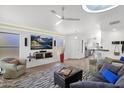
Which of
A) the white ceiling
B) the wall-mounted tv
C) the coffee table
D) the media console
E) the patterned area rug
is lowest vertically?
the patterned area rug

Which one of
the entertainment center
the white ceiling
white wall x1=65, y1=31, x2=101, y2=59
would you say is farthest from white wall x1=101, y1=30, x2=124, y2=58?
the entertainment center

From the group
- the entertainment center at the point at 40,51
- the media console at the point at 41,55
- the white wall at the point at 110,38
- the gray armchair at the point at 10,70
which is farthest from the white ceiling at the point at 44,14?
the white wall at the point at 110,38

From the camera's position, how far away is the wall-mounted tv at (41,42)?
643 cm

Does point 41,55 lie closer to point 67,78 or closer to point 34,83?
point 34,83

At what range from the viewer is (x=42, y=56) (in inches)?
263

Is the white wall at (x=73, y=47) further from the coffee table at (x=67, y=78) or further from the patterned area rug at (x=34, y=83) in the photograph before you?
the coffee table at (x=67, y=78)

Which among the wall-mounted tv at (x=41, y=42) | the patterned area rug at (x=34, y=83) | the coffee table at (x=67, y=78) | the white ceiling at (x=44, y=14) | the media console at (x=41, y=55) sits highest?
the white ceiling at (x=44, y=14)

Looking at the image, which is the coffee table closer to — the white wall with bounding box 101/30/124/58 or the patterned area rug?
the patterned area rug

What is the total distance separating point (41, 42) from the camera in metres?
6.89

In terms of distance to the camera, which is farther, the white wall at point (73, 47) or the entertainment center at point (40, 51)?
the white wall at point (73, 47)

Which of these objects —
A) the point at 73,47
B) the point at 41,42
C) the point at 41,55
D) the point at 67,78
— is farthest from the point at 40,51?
the point at 67,78

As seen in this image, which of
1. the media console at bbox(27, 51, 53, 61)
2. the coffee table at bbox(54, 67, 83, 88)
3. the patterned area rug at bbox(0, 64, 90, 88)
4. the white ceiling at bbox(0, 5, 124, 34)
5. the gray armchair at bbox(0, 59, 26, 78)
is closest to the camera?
the coffee table at bbox(54, 67, 83, 88)

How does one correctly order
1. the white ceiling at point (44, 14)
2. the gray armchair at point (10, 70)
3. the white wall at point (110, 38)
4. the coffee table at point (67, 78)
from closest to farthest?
the coffee table at point (67, 78) → the white ceiling at point (44, 14) → the gray armchair at point (10, 70) → the white wall at point (110, 38)

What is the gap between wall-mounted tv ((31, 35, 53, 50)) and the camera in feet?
21.1
